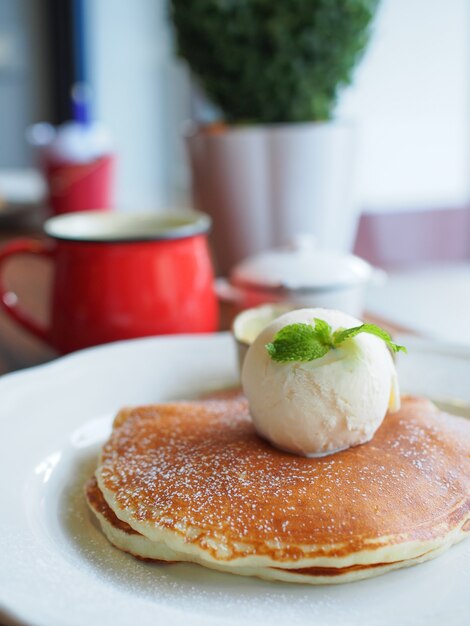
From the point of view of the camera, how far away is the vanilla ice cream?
618mm

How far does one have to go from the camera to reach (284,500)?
1.80 feet

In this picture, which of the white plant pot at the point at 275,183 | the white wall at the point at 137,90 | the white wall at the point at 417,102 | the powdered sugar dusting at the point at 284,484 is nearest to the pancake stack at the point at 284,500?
the powdered sugar dusting at the point at 284,484

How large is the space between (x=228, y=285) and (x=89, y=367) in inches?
13.3

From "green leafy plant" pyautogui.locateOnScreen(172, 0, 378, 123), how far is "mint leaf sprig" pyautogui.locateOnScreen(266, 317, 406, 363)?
74 centimetres

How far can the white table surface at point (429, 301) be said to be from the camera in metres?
1.12

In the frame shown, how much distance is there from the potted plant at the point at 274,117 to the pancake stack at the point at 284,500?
67cm

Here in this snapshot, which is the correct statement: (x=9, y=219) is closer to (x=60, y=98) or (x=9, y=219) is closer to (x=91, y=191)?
(x=91, y=191)

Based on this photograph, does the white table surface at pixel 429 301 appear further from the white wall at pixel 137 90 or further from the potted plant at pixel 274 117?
the white wall at pixel 137 90

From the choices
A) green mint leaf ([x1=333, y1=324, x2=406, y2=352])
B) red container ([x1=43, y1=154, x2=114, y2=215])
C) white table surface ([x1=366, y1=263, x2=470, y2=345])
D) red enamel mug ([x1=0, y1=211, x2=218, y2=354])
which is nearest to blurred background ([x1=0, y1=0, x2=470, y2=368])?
white table surface ([x1=366, y1=263, x2=470, y2=345])

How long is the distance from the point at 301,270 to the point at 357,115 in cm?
243

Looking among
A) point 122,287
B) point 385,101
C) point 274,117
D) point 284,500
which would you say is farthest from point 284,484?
point 385,101

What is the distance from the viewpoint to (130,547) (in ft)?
1.84

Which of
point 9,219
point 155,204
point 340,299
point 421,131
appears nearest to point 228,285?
point 340,299

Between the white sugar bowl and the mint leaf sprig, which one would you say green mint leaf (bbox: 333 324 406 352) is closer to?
the mint leaf sprig
